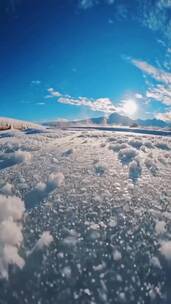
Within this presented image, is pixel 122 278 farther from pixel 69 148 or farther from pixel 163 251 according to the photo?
pixel 69 148

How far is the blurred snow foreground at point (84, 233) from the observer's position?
228cm

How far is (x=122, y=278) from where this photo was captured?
7.66 ft

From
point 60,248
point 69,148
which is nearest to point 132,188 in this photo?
point 60,248

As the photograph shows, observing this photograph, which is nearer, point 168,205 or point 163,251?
point 163,251

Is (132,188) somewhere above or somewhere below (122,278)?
above

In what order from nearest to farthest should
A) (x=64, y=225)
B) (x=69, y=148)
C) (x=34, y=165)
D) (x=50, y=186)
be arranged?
(x=64, y=225) < (x=50, y=186) < (x=34, y=165) < (x=69, y=148)

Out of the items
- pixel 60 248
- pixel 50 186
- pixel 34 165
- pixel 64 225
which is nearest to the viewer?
pixel 60 248

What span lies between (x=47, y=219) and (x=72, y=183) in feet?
Result: 2.36

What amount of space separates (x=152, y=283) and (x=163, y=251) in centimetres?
31

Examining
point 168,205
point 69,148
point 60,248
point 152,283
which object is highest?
point 69,148

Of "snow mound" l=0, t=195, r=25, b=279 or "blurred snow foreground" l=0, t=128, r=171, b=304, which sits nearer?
"blurred snow foreground" l=0, t=128, r=171, b=304

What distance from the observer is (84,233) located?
8.76 ft

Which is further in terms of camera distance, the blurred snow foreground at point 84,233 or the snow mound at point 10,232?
the snow mound at point 10,232

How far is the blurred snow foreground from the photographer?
2.28 metres
